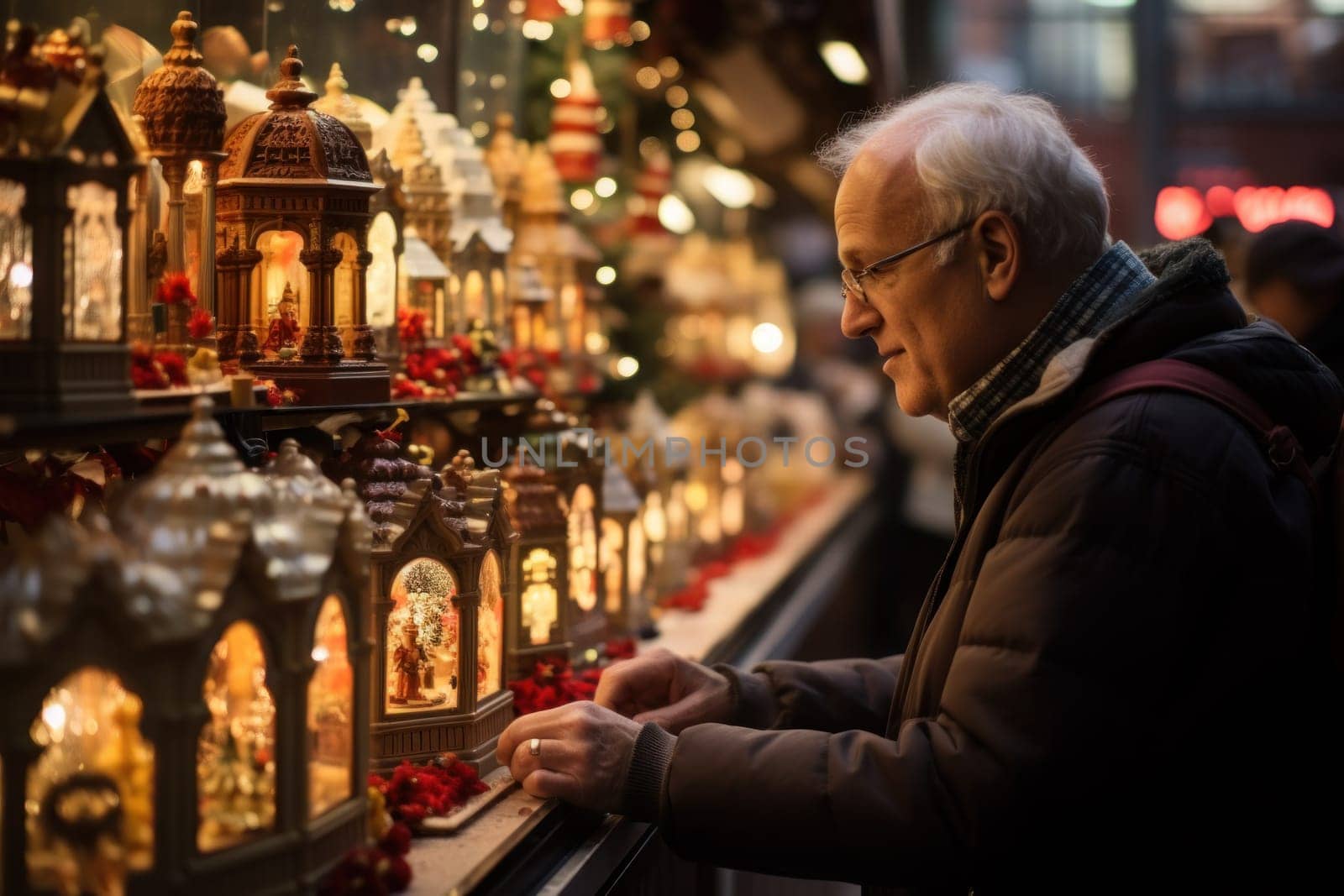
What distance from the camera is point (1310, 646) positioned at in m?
1.97

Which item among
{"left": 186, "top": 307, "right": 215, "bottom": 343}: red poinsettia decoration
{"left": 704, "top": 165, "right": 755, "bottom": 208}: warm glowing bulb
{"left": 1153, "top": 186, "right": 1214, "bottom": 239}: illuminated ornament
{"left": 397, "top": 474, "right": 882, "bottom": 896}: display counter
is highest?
{"left": 1153, "top": 186, "right": 1214, "bottom": 239}: illuminated ornament

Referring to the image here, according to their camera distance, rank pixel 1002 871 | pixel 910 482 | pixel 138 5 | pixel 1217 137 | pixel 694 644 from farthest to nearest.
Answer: pixel 1217 137
pixel 910 482
pixel 694 644
pixel 138 5
pixel 1002 871

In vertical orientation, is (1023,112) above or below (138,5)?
below

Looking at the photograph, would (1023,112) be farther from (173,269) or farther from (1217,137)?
(1217,137)

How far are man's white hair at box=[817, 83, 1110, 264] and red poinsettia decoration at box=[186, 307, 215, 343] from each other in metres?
1.12

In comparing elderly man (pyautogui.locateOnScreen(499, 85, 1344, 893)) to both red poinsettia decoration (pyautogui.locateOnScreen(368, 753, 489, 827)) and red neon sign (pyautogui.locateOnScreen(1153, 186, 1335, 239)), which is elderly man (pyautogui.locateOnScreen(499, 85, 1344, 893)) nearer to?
red poinsettia decoration (pyautogui.locateOnScreen(368, 753, 489, 827))

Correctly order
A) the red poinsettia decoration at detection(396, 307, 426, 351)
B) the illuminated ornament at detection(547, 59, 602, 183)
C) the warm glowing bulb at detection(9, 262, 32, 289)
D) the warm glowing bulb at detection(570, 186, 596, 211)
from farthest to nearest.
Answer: the warm glowing bulb at detection(570, 186, 596, 211) → the illuminated ornament at detection(547, 59, 602, 183) → the red poinsettia decoration at detection(396, 307, 426, 351) → the warm glowing bulb at detection(9, 262, 32, 289)

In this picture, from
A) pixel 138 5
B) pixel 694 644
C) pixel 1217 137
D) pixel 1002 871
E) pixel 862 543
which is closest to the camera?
pixel 1002 871

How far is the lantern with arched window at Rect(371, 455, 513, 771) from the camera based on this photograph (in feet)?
7.61

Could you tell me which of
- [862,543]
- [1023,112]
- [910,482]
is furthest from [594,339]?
[910,482]

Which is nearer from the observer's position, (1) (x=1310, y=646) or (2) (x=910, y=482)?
(1) (x=1310, y=646)

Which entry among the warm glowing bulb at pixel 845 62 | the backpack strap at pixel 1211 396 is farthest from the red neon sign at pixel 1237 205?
the backpack strap at pixel 1211 396

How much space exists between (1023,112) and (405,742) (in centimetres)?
139

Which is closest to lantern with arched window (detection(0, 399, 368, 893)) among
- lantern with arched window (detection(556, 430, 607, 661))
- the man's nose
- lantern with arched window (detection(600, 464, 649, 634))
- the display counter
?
the display counter
